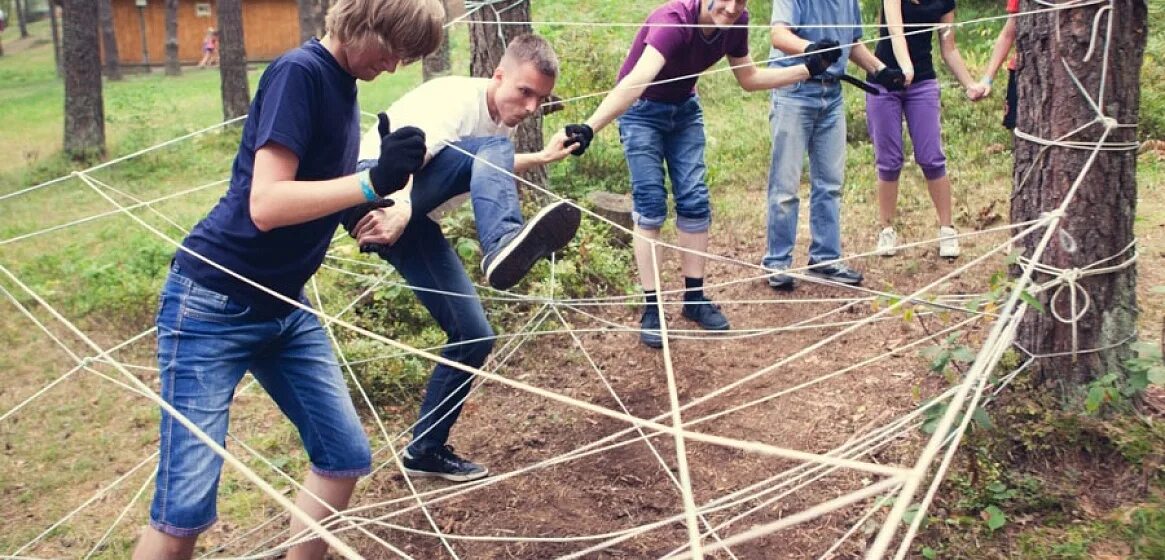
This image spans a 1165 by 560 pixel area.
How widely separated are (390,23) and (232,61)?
957 centimetres

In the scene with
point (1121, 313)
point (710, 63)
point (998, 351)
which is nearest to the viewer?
point (998, 351)

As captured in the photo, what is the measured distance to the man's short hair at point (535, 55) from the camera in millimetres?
2768

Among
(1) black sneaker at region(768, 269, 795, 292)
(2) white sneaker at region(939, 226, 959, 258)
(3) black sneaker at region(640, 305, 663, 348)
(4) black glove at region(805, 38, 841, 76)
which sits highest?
(4) black glove at region(805, 38, 841, 76)

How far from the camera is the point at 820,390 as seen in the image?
3492 millimetres

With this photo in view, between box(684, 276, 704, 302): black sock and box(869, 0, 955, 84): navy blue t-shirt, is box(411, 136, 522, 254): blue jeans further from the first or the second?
box(869, 0, 955, 84): navy blue t-shirt

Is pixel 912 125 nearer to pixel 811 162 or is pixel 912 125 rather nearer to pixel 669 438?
pixel 811 162

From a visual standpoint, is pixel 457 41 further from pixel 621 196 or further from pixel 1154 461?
pixel 1154 461

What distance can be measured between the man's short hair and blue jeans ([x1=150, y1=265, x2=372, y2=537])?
3.18 feet

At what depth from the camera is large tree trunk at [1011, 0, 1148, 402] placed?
2.54 meters

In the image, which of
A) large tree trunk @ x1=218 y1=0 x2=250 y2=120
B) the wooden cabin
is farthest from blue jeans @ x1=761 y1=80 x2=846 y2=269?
the wooden cabin

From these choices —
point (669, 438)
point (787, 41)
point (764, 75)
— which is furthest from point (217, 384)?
point (787, 41)

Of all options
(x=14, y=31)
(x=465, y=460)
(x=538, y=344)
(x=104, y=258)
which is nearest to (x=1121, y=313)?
(x=465, y=460)

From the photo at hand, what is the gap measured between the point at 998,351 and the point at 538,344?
2666 mm

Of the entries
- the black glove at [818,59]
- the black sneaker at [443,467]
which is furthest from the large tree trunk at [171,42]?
the black sneaker at [443,467]
